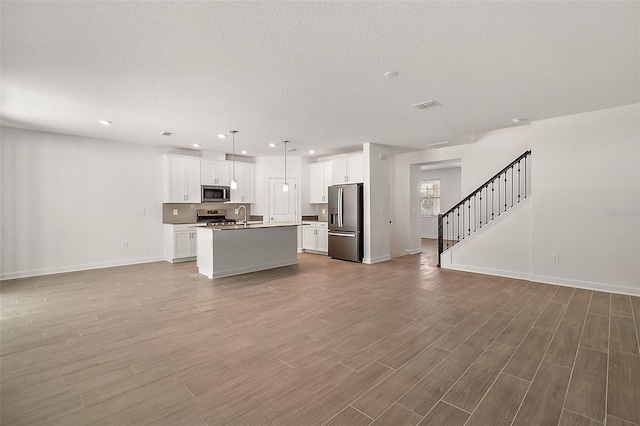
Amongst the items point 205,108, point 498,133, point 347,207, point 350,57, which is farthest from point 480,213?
point 205,108

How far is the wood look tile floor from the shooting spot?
191 centimetres

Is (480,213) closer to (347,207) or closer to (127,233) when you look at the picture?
(347,207)

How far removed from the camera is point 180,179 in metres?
7.22

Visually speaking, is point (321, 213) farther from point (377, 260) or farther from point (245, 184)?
point (377, 260)

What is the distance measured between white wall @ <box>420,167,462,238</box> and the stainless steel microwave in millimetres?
7353

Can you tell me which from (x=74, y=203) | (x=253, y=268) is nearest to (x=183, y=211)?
(x=74, y=203)

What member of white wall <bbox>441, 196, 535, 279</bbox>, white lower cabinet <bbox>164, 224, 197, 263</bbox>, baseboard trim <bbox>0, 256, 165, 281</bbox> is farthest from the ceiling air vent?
baseboard trim <bbox>0, 256, 165, 281</bbox>

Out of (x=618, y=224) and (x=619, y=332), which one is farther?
(x=618, y=224)

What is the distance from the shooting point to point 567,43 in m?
2.62

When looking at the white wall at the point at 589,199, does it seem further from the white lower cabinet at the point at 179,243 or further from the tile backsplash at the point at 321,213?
the white lower cabinet at the point at 179,243

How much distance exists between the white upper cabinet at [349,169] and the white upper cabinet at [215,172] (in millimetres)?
3051

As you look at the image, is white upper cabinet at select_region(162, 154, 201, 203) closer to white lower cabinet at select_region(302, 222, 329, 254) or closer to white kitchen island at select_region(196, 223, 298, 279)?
white kitchen island at select_region(196, 223, 298, 279)

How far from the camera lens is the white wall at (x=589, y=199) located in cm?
432

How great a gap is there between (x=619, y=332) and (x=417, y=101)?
140 inches
